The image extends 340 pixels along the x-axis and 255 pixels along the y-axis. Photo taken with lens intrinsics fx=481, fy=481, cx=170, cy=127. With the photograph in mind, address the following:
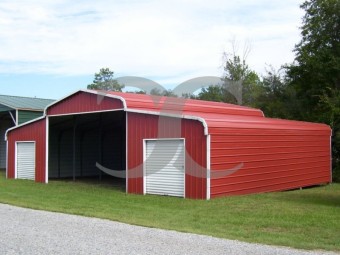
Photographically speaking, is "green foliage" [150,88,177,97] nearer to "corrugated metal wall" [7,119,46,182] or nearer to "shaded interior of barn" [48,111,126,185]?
"shaded interior of barn" [48,111,126,185]

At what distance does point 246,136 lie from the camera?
16922mm

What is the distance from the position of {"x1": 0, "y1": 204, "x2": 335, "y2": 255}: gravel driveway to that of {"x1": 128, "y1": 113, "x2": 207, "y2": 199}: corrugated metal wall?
538 cm

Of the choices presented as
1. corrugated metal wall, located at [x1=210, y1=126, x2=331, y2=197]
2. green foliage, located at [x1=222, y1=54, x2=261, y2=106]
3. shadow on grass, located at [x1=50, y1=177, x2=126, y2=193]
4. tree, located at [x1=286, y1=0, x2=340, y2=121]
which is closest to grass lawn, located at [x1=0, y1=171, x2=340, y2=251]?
corrugated metal wall, located at [x1=210, y1=126, x2=331, y2=197]

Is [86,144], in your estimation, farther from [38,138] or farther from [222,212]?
[222,212]

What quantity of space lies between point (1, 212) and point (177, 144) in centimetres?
634

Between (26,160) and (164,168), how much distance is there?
9538 mm

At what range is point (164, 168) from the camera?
1662 cm

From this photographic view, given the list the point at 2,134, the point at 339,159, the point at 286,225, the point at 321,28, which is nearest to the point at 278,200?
the point at 286,225

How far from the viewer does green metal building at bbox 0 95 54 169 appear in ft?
90.1

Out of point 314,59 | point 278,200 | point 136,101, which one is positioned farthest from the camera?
point 314,59

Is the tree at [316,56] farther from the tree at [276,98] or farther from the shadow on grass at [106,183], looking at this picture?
the shadow on grass at [106,183]

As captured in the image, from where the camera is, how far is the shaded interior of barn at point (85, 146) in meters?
25.1

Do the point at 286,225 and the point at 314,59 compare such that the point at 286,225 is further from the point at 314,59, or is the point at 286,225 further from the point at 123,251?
the point at 314,59

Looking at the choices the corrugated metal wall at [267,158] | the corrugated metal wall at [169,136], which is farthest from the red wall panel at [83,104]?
the corrugated metal wall at [267,158]
